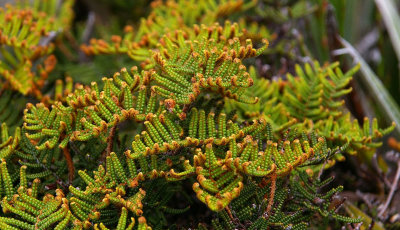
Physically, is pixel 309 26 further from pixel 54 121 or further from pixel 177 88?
pixel 54 121

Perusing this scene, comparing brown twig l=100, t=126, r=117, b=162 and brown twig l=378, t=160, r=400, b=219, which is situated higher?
brown twig l=100, t=126, r=117, b=162

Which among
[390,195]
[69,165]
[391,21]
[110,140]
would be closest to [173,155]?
[110,140]

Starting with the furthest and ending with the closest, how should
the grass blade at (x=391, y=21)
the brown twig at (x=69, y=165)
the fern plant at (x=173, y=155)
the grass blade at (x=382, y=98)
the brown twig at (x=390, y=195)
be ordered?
the grass blade at (x=391, y=21) < the grass blade at (x=382, y=98) < the brown twig at (x=390, y=195) < the brown twig at (x=69, y=165) < the fern plant at (x=173, y=155)

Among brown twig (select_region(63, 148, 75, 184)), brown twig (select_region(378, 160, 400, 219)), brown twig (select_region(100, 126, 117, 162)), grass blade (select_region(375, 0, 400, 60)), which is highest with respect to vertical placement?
grass blade (select_region(375, 0, 400, 60))

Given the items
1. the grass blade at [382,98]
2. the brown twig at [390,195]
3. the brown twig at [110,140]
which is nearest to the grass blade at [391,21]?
the grass blade at [382,98]

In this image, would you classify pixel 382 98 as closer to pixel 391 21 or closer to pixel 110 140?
pixel 391 21

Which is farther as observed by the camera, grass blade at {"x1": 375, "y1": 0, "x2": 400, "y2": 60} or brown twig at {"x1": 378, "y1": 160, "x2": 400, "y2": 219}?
grass blade at {"x1": 375, "y1": 0, "x2": 400, "y2": 60}

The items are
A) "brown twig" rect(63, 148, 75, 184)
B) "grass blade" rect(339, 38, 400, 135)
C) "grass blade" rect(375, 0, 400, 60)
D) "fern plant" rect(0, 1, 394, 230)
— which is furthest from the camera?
"grass blade" rect(375, 0, 400, 60)

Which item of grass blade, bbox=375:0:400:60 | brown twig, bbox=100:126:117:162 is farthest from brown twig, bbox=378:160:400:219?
brown twig, bbox=100:126:117:162

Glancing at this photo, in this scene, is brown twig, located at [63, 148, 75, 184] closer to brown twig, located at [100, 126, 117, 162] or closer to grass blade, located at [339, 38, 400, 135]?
brown twig, located at [100, 126, 117, 162]

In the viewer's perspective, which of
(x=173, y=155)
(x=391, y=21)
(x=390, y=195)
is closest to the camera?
(x=173, y=155)

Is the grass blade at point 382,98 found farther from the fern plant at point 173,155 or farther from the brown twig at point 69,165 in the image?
the brown twig at point 69,165
